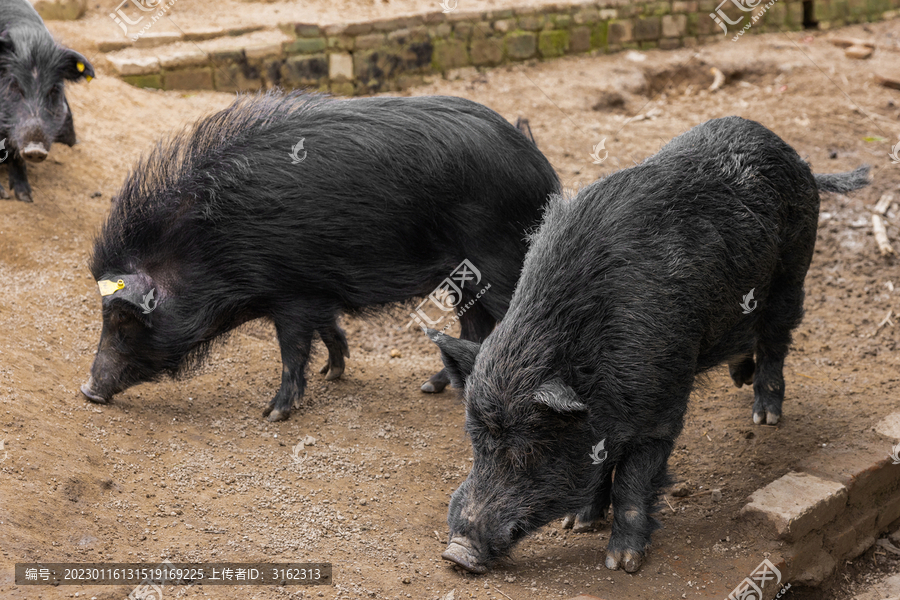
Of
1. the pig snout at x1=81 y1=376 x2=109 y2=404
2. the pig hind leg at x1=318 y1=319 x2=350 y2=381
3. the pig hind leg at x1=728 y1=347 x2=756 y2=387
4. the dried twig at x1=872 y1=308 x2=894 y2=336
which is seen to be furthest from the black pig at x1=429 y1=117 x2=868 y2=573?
the dried twig at x1=872 y1=308 x2=894 y2=336

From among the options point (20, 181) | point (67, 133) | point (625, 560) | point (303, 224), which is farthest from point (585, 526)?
point (67, 133)

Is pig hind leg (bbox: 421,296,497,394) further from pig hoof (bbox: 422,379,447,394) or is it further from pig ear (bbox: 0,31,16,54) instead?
pig ear (bbox: 0,31,16,54)

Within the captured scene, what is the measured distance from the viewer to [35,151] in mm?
6055

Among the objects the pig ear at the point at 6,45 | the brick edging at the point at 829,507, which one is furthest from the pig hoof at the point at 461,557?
the pig ear at the point at 6,45

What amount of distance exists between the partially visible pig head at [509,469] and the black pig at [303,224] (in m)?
1.48

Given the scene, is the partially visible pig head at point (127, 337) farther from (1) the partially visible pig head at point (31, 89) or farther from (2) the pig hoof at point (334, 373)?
(1) the partially visible pig head at point (31, 89)

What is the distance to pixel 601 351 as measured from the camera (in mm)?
3619

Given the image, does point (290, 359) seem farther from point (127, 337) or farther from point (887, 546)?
point (887, 546)

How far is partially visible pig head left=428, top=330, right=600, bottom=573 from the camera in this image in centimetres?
348

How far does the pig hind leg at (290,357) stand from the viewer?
503 centimetres

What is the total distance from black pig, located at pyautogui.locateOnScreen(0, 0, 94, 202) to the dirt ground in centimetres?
45

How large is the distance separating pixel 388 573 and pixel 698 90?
29.7 feet

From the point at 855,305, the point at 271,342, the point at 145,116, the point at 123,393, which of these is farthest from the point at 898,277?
the point at 145,116

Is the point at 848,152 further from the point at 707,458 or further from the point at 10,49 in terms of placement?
the point at 10,49
